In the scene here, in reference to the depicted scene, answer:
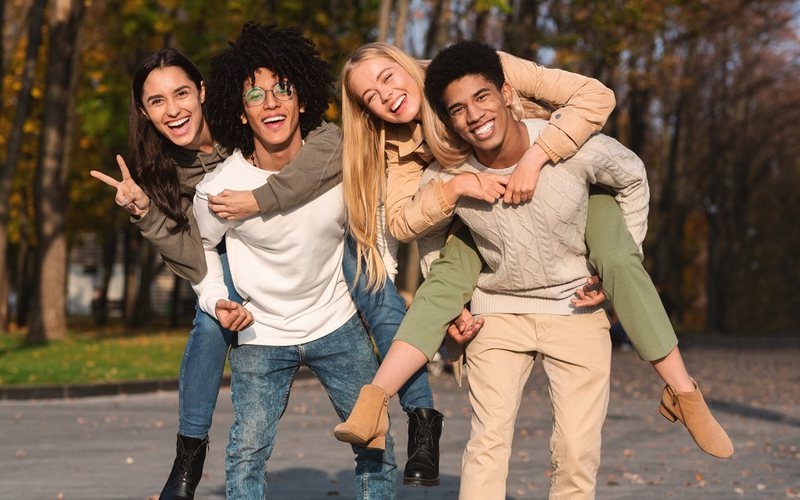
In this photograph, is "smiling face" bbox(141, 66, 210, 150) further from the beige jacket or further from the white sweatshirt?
the beige jacket

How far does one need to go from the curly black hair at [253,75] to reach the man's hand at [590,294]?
51.7 inches

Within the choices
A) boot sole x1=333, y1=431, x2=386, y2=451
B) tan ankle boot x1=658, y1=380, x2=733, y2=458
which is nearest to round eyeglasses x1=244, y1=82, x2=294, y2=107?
boot sole x1=333, y1=431, x2=386, y2=451

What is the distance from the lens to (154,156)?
515 centimetres

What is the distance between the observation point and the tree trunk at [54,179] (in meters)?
23.1

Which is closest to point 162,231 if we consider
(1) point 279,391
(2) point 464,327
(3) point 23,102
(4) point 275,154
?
(4) point 275,154

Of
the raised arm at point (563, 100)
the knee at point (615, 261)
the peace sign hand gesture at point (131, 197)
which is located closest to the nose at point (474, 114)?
the raised arm at point (563, 100)

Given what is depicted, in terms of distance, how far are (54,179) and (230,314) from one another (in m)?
19.6

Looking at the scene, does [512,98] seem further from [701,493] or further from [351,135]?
[701,493]

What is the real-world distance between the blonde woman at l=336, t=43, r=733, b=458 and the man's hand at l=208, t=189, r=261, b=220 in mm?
395

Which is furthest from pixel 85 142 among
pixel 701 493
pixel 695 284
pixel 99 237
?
pixel 695 284

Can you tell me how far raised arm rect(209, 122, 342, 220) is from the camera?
493cm

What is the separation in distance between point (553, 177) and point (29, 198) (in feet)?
111

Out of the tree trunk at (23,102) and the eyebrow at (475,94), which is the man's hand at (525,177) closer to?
the eyebrow at (475,94)

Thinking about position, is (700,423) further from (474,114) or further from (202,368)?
(202,368)
